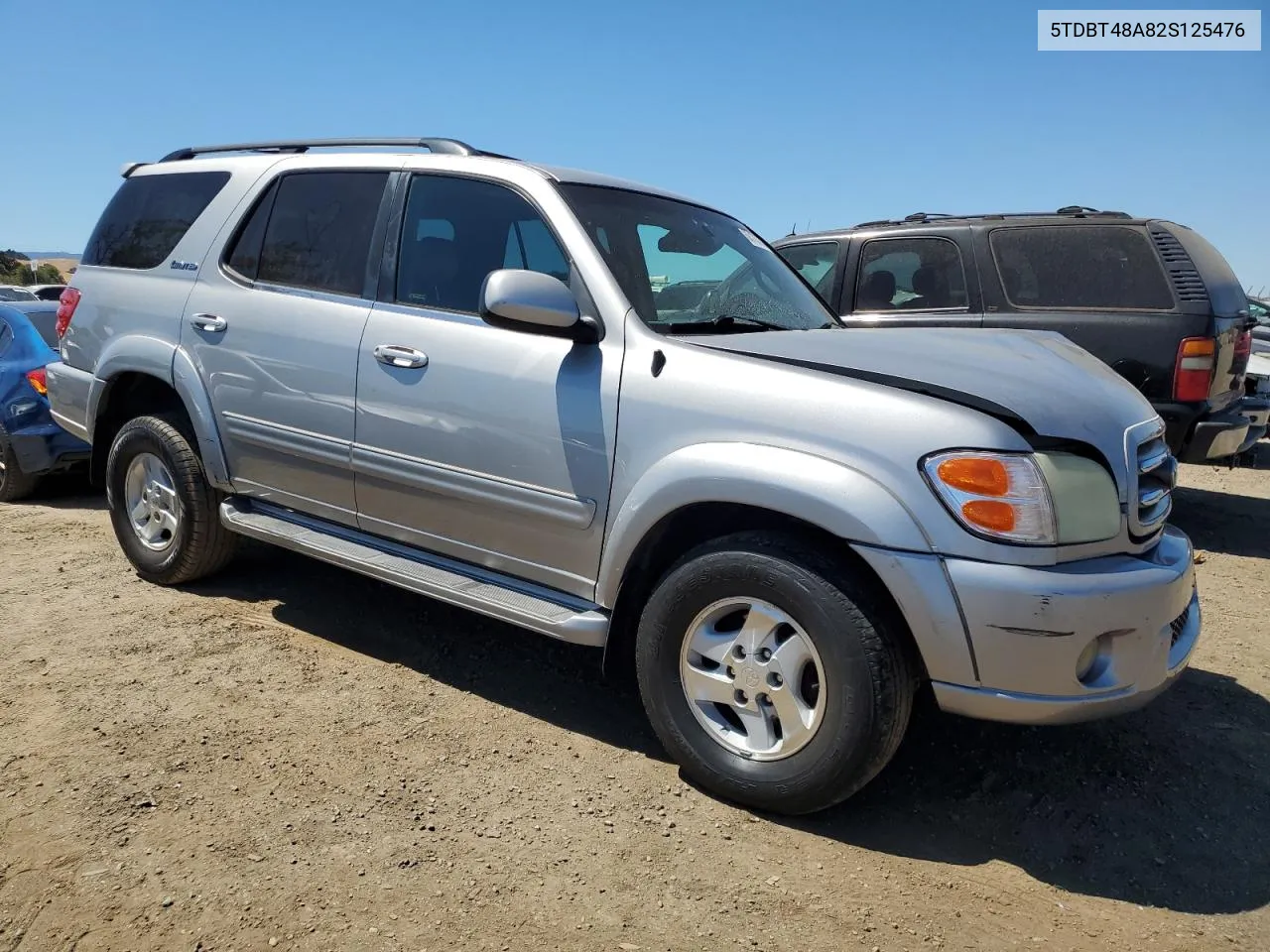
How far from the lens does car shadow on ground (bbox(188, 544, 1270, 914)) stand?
8.90ft

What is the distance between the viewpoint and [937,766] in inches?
127

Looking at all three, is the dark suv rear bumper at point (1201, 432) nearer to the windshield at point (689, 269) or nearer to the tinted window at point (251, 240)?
the windshield at point (689, 269)

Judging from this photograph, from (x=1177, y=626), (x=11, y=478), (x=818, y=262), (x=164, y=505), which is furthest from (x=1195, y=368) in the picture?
(x=11, y=478)

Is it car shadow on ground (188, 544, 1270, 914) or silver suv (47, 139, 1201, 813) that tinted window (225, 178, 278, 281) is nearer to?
silver suv (47, 139, 1201, 813)

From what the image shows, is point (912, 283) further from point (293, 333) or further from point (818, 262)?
point (293, 333)

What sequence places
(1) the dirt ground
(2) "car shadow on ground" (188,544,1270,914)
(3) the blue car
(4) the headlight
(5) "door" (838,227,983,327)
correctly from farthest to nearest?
(5) "door" (838,227,983,327) < (3) the blue car < (2) "car shadow on ground" (188,544,1270,914) < (4) the headlight < (1) the dirt ground

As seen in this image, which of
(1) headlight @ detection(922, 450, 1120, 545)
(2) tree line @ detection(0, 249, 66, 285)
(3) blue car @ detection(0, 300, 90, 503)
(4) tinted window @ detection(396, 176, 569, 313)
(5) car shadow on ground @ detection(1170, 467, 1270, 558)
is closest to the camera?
(1) headlight @ detection(922, 450, 1120, 545)

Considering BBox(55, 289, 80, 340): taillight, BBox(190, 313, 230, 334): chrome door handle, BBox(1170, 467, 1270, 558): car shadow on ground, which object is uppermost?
BBox(55, 289, 80, 340): taillight

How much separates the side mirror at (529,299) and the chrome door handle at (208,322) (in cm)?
165

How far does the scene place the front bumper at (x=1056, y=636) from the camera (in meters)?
2.45

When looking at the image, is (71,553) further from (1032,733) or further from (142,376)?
Answer: (1032,733)

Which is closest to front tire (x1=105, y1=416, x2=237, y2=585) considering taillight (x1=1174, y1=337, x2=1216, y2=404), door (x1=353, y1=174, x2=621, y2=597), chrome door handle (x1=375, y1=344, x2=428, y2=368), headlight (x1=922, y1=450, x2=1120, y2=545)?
door (x1=353, y1=174, x2=621, y2=597)

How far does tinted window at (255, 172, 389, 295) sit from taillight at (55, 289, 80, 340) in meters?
1.19

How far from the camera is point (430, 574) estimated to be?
351cm
